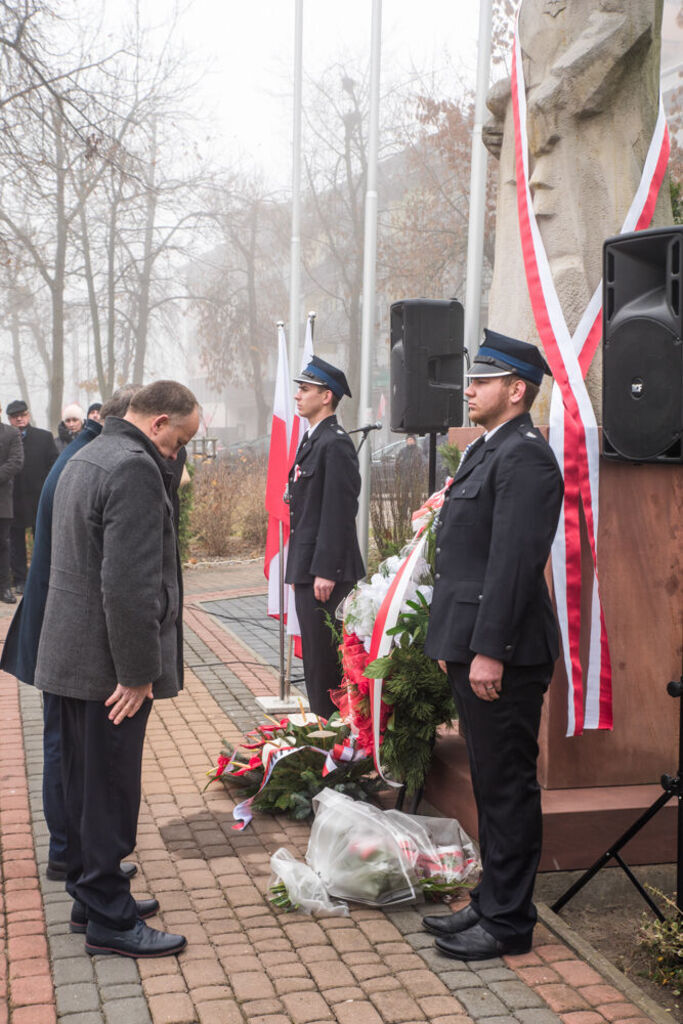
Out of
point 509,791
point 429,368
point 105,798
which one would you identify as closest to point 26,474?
point 429,368

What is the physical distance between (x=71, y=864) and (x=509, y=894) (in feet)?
5.32

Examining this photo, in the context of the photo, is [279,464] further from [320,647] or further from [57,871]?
[57,871]

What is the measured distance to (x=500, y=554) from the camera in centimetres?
380

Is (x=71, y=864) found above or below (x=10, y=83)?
below

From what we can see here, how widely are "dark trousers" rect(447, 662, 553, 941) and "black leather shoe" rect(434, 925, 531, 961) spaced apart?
2 cm

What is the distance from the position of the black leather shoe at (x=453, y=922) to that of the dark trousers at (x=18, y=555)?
9485 mm

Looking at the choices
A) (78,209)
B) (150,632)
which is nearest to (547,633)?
(150,632)

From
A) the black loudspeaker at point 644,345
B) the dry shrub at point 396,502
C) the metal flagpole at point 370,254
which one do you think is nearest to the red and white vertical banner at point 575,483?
the black loudspeaker at point 644,345

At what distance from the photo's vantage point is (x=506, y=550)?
3.79 metres

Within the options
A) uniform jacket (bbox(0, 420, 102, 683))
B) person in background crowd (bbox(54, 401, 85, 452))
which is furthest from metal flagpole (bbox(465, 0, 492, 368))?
uniform jacket (bbox(0, 420, 102, 683))

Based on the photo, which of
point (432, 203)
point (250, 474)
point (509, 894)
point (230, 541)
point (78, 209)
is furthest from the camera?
point (432, 203)

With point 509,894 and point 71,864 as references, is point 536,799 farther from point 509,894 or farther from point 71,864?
point 71,864

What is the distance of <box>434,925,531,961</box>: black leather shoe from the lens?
12.9 ft

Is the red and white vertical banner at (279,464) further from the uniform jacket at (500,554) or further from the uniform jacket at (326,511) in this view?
the uniform jacket at (500,554)
